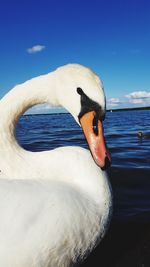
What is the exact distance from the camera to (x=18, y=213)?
337 centimetres

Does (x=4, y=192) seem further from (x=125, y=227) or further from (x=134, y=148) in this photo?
(x=134, y=148)

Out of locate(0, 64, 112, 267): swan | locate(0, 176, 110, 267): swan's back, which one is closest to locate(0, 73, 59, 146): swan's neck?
locate(0, 64, 112, 267): swan

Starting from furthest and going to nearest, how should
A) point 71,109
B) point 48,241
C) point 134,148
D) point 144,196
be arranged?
point 134,148 < point 144,196 < point 71,109 < point 48,241

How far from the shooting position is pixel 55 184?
12.4ft

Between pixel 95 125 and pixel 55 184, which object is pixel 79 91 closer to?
pixel 95 125

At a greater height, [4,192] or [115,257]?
[4,192]

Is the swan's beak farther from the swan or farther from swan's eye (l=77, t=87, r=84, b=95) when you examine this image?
swan's eye (l=77, t=87, r=84, b=95)

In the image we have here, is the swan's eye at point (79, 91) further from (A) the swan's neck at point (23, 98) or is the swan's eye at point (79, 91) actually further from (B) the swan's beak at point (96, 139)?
(A) the swan's neck at point (23, 98)

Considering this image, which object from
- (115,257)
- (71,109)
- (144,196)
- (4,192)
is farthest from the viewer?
(144,196)

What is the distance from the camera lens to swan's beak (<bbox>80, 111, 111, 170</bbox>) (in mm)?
3533

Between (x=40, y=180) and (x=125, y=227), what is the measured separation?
218cm

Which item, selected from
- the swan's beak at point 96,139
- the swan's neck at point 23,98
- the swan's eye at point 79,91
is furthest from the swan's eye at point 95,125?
the swan's neck at point 23,98

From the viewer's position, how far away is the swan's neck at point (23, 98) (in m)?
4.00

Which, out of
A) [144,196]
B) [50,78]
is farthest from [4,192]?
[144,196]
